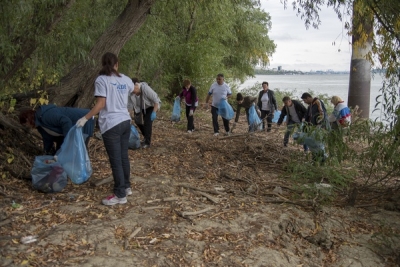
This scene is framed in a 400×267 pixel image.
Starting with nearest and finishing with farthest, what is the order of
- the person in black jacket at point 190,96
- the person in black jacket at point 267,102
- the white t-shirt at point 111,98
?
the white t-shirt at point 111,98, the person in black jacket at point 190,96, the person in black jacket at point 267,102

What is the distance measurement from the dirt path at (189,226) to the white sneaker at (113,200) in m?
0.07

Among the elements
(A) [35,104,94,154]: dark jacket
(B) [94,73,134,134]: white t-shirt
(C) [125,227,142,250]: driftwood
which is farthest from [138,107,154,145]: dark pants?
(C) [125,227,142,250]: driftwood

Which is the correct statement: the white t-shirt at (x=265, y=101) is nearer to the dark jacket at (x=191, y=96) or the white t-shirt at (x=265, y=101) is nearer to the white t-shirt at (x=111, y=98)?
the dark jacket at (x=191, y=96)

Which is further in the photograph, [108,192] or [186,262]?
[108,192]

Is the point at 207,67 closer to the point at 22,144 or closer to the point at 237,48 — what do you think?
the point at 237,48

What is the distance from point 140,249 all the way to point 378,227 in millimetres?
3201

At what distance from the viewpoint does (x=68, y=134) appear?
5434 millimetres

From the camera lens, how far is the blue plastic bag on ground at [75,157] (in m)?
5.36

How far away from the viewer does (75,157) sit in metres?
5.39

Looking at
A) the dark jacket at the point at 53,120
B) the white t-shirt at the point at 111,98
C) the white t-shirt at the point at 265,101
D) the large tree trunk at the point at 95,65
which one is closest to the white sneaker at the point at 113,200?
the white t-shirt at the point at 111,98

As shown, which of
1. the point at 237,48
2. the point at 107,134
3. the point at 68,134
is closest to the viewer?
the point at 107,134

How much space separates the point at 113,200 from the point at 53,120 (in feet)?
4.55

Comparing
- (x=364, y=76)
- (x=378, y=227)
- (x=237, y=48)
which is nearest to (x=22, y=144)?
(x=378, y=227)

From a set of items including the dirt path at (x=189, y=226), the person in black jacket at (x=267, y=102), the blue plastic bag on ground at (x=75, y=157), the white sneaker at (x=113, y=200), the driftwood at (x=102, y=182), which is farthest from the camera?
the person in black jacket at (x=267, y=102)
